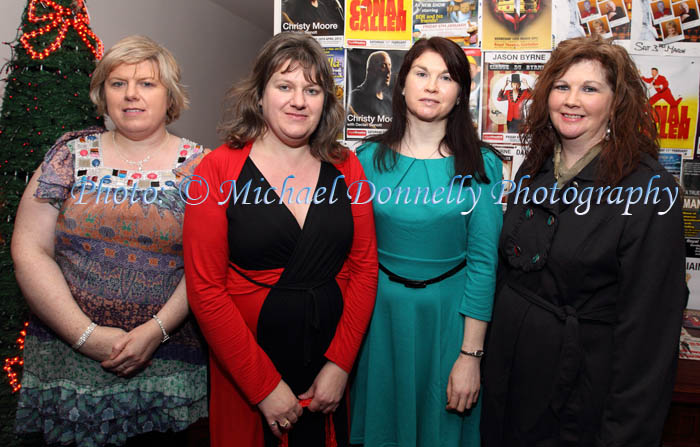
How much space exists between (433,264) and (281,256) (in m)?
0.53

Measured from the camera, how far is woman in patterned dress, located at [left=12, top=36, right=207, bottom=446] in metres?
1.43

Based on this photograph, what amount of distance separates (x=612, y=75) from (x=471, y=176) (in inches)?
19.8

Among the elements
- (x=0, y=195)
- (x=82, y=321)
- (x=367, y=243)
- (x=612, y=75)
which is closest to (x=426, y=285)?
(x=367, y=243)

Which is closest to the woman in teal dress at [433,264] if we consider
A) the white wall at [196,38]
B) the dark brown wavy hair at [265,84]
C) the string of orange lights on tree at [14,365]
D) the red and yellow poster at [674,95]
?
the dark brown wavy hair at [265,84]

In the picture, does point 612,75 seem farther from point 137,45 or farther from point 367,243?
point 137,45

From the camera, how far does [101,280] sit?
1459 mm

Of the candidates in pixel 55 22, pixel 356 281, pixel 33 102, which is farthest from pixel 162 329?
pixel 55 22

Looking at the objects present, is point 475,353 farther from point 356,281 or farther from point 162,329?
point 162,329

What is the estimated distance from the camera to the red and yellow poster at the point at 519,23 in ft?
7.17

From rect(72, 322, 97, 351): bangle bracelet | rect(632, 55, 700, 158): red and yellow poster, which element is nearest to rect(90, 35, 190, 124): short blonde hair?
rect(72, 322, 97, 351): bangle bracelet

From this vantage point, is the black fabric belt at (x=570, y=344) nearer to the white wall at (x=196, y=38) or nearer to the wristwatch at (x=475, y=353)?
the wristwatch at (x=475, y=353)

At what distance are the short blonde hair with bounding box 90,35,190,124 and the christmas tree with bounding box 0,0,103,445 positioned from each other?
0.32m

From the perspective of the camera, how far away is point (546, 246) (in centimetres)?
137

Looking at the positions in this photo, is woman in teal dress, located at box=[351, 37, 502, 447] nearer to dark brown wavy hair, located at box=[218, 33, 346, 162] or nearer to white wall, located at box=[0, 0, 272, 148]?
dark brown wavy hair, located at box=[218, 33, 346, 162]
